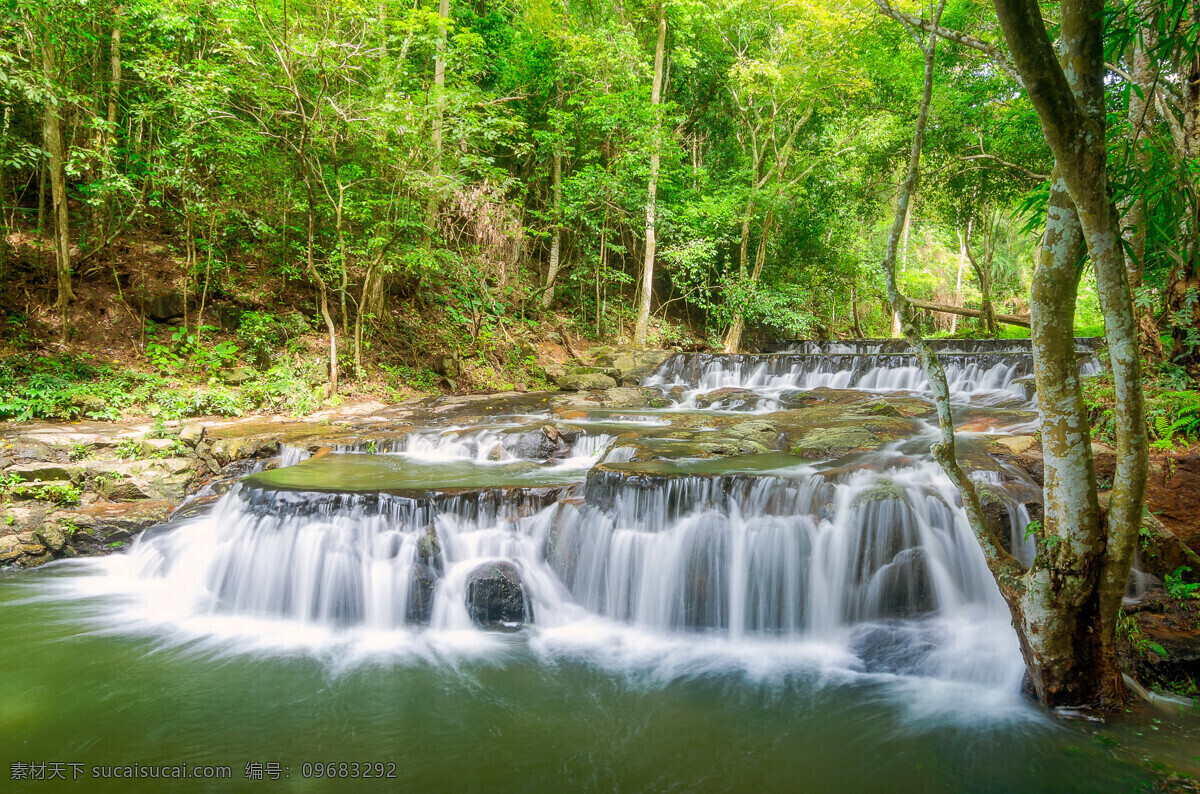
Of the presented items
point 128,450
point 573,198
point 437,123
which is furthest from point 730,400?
point 128,450

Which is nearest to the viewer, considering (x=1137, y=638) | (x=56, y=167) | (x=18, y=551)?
(x=1137, y=638)

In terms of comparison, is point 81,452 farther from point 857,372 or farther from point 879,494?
point 857,372

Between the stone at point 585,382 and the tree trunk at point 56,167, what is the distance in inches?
357

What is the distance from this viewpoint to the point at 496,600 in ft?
18.7

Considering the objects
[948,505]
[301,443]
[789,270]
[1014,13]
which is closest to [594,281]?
[789,270]

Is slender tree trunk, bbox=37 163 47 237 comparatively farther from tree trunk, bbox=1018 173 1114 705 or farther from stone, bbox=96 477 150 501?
tree trunk, bbox=1018 173 1114 705

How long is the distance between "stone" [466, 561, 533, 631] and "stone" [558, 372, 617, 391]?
8.10m

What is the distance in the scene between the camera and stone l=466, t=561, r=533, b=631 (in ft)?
18.6

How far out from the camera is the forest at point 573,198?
3244 mm

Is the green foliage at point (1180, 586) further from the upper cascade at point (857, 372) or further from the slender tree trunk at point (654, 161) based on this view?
the slender tree trunk at point (654, 161)

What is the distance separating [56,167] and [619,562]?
10.6 m

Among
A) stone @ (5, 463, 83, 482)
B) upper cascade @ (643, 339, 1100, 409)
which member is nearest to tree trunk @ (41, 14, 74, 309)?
stone @ (5, 463, 83, 482)

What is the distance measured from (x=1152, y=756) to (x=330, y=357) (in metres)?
12.1

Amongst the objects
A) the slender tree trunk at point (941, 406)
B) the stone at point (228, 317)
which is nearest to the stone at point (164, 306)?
the stone at point (228, 317)
